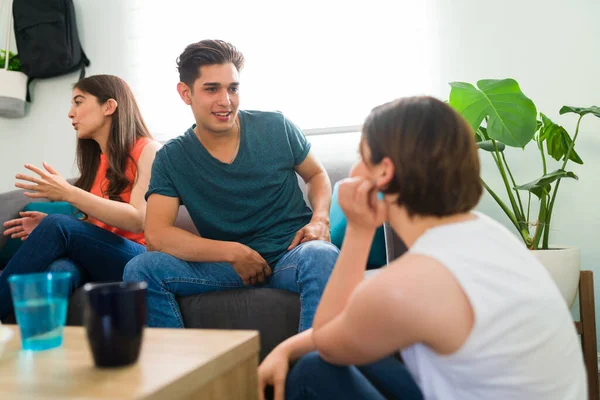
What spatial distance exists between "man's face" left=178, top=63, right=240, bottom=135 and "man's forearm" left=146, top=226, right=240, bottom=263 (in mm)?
368

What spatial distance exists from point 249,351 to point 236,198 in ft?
3.21

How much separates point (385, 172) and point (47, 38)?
274 centimetres

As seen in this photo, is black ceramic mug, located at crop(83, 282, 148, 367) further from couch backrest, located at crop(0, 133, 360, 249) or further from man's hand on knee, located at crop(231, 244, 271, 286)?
couch backrest, located at crop(0, 133, 360, 249)

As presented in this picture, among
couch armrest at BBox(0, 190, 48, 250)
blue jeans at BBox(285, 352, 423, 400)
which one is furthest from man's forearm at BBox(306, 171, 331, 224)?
couch armrest at BBox(0, 190, 48, 250)

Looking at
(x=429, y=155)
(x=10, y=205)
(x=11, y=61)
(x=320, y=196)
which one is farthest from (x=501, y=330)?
(x=11, y=61)

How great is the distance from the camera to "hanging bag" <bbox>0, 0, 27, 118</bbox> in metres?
2.98

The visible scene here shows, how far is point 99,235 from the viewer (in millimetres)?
1844

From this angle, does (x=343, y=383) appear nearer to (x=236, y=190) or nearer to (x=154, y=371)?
(x=154, y=371)

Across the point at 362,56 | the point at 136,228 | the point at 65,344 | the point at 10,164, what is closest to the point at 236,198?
the point at 136,228

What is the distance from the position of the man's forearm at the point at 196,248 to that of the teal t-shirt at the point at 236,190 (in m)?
0.12

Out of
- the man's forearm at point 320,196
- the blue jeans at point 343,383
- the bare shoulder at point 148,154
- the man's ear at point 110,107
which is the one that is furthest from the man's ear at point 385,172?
the man's ear at point 110,107

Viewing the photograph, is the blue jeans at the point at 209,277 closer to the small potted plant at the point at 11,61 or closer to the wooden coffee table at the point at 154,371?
the wooden coffee table at the point at 154,371

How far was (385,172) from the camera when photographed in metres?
0.80

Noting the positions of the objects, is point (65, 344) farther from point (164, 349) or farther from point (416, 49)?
point (416, 49)
